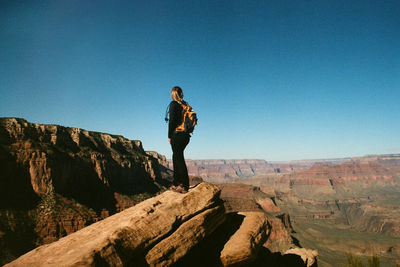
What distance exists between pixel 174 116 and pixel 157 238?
3672 millimetres

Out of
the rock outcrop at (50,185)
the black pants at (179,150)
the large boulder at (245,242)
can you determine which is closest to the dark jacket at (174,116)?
the black pants at (179,150)

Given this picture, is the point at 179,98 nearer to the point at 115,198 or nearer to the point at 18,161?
the point at 18,161

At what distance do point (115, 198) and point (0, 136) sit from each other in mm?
30222

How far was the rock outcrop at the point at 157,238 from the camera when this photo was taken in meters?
4.49

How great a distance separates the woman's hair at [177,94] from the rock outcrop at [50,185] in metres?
35.6

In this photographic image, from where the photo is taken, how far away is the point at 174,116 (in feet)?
23.3

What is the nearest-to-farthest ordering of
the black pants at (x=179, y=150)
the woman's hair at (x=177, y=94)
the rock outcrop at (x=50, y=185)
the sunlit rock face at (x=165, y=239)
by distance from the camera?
the sunlit rock face at (x=165, y=239) → the black pants at (x=179, y=150) → the woman's hair at (x=177, y=94) → the rock outcrop at (x=50, y=185)

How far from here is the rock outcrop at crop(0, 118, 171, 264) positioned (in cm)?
3497

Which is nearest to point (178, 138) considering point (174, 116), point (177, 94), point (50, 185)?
point (174, 116)

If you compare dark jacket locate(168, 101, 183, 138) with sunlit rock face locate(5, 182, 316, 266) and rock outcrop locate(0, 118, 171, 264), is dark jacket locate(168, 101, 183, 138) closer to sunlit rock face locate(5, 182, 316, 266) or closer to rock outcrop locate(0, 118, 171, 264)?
sunlit rock face locate(5, 182, 316, 266)

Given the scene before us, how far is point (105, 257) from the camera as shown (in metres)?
4.36

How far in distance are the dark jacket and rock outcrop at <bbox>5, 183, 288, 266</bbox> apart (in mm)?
2267

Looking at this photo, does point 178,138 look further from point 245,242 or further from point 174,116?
point 245,242

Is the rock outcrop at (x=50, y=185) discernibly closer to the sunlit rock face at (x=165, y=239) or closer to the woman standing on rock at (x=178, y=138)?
the sunlit rock face at (x=165, y=239)
